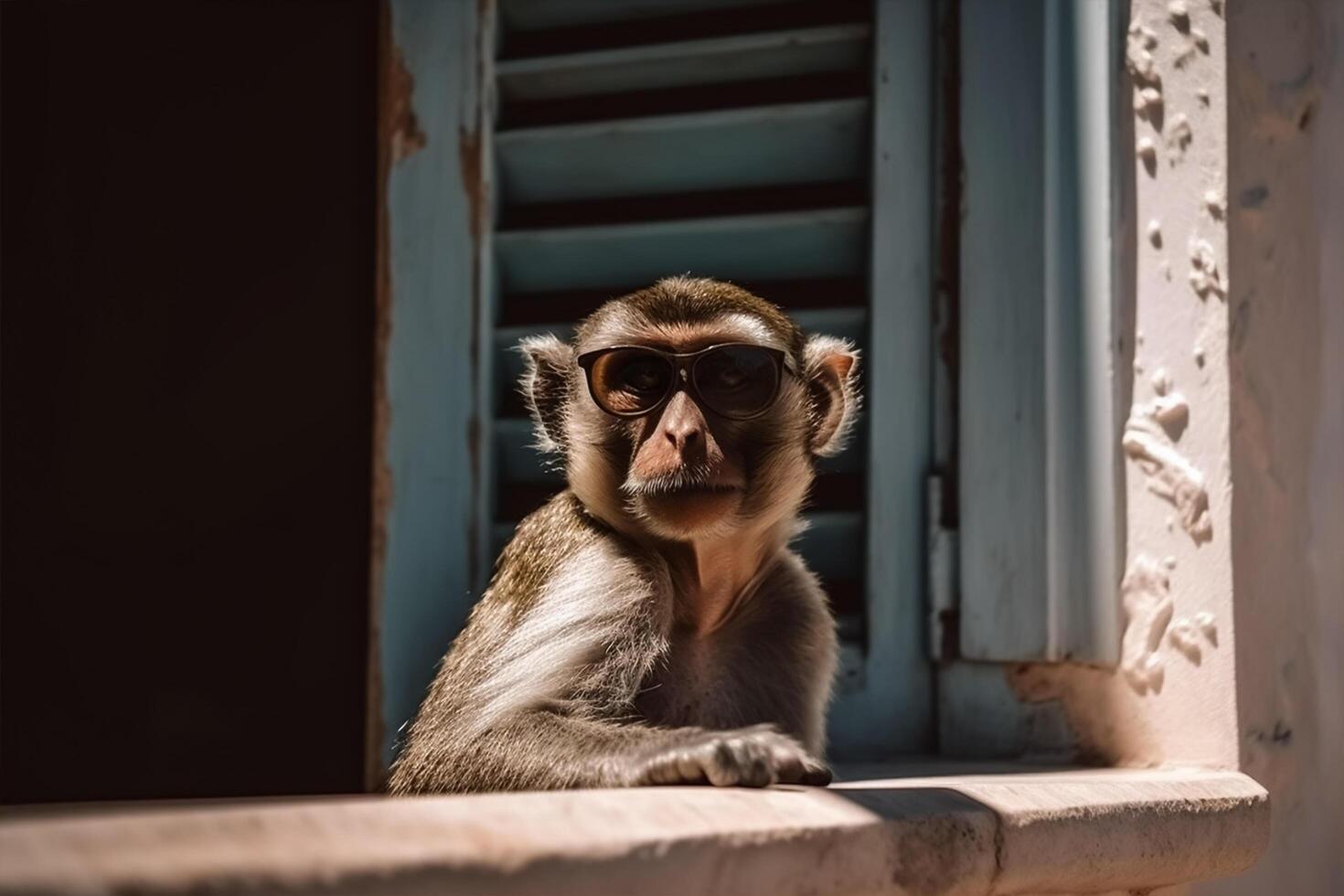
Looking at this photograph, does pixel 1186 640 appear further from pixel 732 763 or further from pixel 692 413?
pixel 732 763

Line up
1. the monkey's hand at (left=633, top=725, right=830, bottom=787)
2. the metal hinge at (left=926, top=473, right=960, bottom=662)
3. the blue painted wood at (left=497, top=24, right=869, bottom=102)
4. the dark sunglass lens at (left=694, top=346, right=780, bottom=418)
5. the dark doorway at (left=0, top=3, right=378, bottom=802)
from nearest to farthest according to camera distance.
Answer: the monkey's hand at (left=633, top=725, right=830, bottom=787) → the dark sunglass lens at (left=694, top=346, right=780, bottom=418) → the metal hinge at (left=926, top=473, right=960, bottom=662) → the blue painted wood at (left=497, top=24, right=869, bottom=102) → the dark doorway at (left=0, top=3, right=378, bottom=802)

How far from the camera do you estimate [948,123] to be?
3.19 metres

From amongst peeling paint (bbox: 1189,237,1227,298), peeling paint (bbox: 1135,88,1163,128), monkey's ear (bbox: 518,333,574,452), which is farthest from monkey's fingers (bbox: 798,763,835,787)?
peeling paint (bbox: 1135,88,1163,128)

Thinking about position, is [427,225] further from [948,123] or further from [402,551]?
[948,123]

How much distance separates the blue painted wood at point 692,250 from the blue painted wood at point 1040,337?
1.05ft

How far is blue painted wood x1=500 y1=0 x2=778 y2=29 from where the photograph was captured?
3400 millimetres

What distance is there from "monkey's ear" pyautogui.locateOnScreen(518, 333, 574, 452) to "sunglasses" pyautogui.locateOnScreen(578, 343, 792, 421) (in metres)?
0.31

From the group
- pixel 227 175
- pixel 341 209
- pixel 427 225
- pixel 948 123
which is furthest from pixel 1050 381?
pixel 227 175

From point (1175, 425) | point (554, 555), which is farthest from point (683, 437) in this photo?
point (1175, 425)

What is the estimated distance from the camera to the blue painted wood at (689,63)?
3283 millimetres

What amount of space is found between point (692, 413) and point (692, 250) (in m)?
1.01

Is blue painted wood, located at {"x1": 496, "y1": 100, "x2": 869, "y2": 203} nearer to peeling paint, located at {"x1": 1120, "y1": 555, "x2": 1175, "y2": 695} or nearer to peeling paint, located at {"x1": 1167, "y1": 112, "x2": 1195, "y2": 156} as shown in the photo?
peeling paint, located at {"x1": 1167, "y1": 112, "x2": 1195, "y2": 156}

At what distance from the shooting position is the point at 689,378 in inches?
96.8

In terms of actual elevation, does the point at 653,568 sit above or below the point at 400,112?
below
